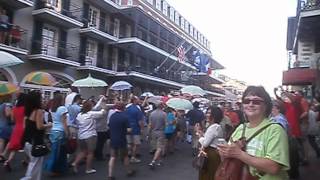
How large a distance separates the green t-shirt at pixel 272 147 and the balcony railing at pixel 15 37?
18757mm

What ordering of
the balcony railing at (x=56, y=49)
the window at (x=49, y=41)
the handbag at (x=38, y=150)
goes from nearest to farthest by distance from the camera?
1. the handbag at (x=38, y=150)
2. the balcony railing at (x=56, y=49)
3. the window at (x=49, y=41)

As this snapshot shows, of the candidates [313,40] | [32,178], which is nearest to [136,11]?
[313,40]

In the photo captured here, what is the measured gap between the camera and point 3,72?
1973 centimetres

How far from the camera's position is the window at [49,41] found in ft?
75.4

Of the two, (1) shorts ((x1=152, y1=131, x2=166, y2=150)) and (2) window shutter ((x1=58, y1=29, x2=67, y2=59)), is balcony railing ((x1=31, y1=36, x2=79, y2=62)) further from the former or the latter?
(1) shorts ((x1=152, y1=131, x2=166, y2=150))

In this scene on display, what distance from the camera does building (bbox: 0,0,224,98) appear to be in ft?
68.8

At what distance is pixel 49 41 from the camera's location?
77.4 feet

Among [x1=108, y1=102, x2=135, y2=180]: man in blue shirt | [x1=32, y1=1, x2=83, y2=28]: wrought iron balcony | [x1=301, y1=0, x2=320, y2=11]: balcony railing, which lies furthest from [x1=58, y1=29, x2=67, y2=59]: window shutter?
[x1=108, y1=102, x2=135, y2=180]: man in blue shirt

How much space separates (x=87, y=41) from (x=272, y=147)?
2662cm

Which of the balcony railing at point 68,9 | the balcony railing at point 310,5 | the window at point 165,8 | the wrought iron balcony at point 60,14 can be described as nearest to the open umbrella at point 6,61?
the balcony railing at point 310,5

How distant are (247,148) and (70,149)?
624cm

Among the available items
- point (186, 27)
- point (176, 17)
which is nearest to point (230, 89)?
point (186, 27)

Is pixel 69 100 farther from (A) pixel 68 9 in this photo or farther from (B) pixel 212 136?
(A) pixel 68 9

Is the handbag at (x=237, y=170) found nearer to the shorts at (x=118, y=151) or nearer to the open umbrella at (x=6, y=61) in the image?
the shorts at (x=118, y=151)
